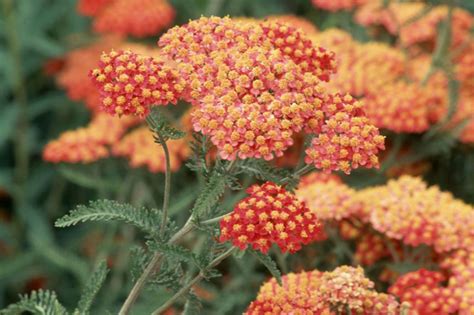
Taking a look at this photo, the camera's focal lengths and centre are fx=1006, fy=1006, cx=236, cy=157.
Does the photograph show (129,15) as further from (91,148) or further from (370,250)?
(370,250)

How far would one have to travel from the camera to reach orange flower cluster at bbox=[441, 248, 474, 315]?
231 centimetres

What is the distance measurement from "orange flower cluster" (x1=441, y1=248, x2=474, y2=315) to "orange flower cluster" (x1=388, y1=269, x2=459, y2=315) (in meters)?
0.02

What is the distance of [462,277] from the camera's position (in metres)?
2.40

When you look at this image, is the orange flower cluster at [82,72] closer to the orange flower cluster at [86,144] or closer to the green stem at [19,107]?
the green stem at [19,107]

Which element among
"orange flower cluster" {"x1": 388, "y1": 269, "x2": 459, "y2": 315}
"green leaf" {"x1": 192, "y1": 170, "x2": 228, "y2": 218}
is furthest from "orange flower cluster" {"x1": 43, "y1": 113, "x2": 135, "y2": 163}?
"green leaf" {"x1": 192, "y1": 170, "x2": 228, "y2": 218}

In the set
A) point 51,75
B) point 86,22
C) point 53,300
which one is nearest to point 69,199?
point 51,75

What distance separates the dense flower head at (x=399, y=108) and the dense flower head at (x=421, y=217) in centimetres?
41

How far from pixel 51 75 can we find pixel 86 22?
1.09 feet

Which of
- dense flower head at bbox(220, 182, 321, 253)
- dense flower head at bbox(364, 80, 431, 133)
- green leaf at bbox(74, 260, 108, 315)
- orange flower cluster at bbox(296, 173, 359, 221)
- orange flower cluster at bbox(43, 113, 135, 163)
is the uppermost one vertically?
dense flower head at bbox(364, 80, 431, 133)

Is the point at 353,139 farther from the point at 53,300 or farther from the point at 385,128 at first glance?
the point at 385,128

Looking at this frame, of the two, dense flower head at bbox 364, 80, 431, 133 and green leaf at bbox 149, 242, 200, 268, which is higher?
dense flower head at bbox 364, 80, 431, 133

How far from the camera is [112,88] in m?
1.99

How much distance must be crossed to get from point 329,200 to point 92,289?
81 cm

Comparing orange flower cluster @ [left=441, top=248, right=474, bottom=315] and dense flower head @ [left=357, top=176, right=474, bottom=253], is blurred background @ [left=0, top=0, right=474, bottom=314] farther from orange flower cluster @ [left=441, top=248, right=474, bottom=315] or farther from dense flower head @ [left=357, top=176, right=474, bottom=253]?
orange flower cluster @ [left=441, top=248, right=474, bottom=315]
